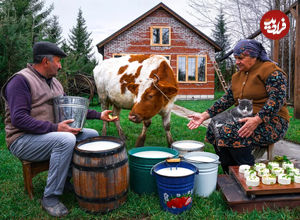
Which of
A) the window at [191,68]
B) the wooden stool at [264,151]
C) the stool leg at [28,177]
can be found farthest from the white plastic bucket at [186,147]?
the window at [191,68]

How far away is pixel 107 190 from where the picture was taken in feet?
7.99

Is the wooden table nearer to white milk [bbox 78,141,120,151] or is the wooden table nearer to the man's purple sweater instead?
white milk [bbox 78,141,120,151]

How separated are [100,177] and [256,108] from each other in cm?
194

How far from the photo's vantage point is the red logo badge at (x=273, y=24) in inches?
245

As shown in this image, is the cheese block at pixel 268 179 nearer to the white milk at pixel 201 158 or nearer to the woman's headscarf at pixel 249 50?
the white milk at pixel 201 158

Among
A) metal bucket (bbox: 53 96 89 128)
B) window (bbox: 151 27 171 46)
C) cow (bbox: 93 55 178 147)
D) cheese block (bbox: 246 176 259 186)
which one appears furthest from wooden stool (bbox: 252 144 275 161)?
window (bbox: 151 27 171 46)

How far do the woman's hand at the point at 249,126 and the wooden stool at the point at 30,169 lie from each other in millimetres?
2128

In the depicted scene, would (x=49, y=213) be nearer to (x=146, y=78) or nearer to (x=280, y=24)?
(x=146, y=78)

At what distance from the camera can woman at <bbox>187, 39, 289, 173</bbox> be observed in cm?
281

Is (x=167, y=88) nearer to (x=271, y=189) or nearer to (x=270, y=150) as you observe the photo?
(x=270, y=150)

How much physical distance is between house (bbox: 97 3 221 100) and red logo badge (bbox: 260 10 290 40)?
1077 cm

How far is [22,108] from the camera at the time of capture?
8.04 ft

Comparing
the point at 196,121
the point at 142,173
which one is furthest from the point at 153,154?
the point at 196,121

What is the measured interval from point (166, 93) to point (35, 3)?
Answer: 2799cm
